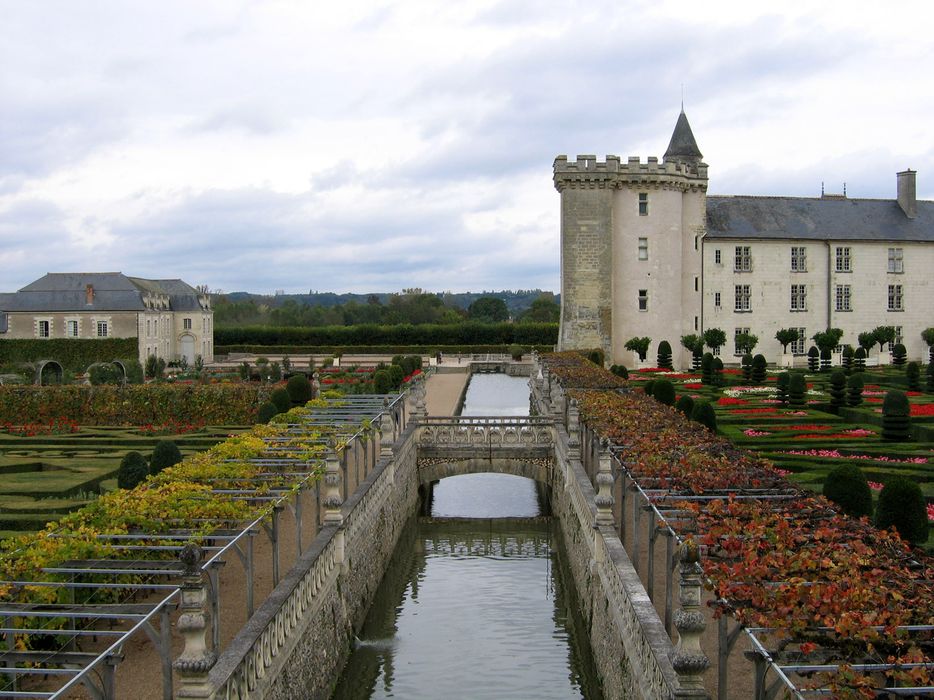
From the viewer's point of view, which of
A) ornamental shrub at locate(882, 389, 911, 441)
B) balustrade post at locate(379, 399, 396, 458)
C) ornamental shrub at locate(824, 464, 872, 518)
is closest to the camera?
ornamental shrub at locate(824, 464, 872, 518)

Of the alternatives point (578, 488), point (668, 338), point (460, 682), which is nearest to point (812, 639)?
point (460, 682)

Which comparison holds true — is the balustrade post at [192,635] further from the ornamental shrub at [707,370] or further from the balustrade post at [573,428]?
the ornamental shrub at [707,370]

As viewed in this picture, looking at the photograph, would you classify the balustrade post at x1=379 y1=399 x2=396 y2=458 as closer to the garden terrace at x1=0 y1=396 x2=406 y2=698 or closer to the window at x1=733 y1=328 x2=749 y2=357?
the garden terrace at x1=0 y1=396 x2=406 y2=698

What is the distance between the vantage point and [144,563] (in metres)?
9.27

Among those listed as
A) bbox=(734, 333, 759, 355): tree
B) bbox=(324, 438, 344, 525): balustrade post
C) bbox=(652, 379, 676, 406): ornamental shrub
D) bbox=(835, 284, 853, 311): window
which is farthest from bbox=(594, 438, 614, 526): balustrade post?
bbox=(835, 284, 853, 311): window

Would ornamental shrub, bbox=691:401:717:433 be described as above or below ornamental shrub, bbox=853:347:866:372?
below

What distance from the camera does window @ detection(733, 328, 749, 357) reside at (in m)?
44.8

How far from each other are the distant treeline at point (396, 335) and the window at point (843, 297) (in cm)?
2334

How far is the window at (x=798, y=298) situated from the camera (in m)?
46.8

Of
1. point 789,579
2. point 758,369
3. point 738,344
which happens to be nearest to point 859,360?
point 738,344

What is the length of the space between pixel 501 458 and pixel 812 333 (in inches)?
1225

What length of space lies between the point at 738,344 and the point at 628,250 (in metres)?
6.98

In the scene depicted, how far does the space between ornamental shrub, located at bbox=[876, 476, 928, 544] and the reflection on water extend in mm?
4654

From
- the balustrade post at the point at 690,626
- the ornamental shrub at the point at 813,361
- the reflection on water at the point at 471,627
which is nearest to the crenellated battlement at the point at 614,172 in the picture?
the ornamental shrub at the point at 813,361
